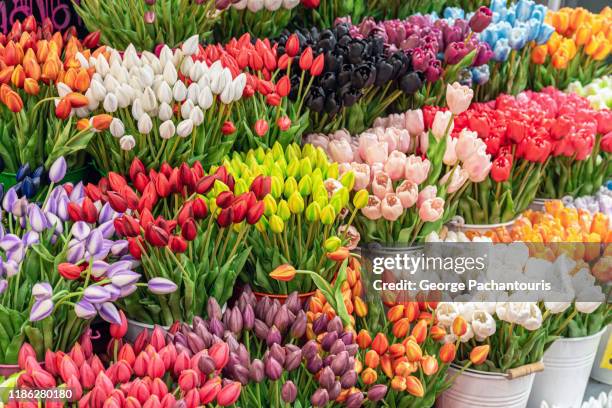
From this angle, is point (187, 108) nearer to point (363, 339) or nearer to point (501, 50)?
point (363, 339)

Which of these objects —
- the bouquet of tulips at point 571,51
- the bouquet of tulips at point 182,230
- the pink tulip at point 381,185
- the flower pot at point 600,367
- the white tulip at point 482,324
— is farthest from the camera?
the bouquet of tulips at point 571,51

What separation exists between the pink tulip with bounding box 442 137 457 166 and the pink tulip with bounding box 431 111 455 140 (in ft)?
0.06

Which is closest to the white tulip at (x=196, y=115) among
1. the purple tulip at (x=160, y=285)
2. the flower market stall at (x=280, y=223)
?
the flower market stall at (x=280, y=223)

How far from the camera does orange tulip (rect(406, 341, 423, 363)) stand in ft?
3.67

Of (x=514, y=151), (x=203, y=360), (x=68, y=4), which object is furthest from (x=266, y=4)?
(x=203, y=360)

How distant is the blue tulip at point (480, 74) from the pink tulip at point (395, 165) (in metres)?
0.56

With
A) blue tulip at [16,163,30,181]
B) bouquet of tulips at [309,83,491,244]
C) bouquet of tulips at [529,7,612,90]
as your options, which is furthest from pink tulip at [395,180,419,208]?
bouquet of tulips at [529,7,612,90]

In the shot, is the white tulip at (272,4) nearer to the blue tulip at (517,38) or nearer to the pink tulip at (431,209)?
the pink tulip at (431,209)

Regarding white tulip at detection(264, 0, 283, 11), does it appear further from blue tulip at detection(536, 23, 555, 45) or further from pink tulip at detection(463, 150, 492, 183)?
blue tulip at detection(536, 23, 555, 45)

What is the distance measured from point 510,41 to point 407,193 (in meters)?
0.79

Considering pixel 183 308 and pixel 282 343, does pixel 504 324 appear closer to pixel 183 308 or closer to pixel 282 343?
pixel 282 343

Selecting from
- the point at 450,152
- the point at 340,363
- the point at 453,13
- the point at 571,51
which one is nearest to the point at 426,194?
the point at 450,152

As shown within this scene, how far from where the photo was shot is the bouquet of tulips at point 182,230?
990 millimetres

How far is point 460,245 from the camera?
1451 millimetres
